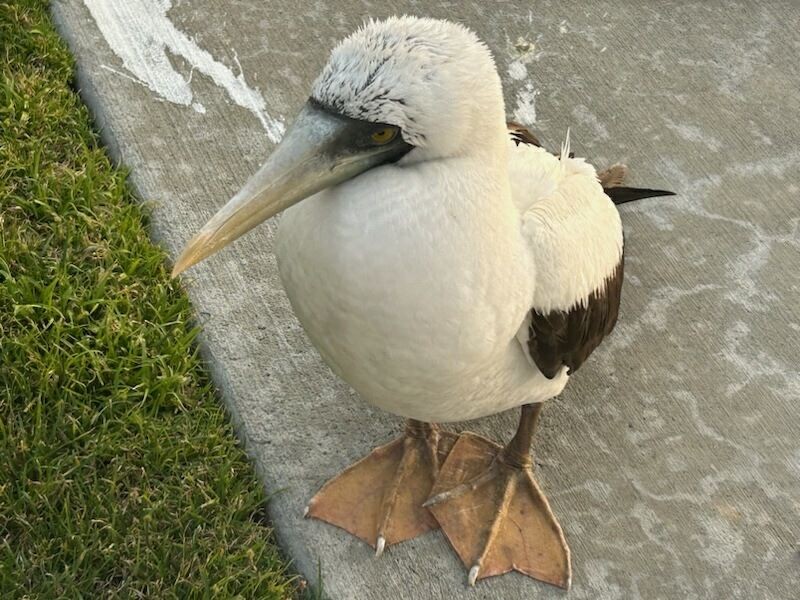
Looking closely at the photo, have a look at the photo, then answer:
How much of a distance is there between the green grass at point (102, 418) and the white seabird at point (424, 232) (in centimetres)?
63

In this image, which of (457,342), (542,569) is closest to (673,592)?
(542,569)

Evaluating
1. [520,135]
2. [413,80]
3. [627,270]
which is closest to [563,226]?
[413,80]

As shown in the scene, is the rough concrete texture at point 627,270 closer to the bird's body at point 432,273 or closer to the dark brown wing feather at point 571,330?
the dark brown wing feather at point 571,330

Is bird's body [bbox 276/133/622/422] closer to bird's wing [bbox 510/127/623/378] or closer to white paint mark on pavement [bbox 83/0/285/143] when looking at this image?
bird's wing [bbox 510/127/623/378]

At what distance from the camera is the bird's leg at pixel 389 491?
255 centimetres

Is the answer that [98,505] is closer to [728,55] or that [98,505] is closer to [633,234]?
[633,234]

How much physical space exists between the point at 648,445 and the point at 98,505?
1.61 meters

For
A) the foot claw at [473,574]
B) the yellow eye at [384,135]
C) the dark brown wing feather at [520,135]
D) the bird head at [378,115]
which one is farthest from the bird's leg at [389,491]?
the yellow eye at [384,135]

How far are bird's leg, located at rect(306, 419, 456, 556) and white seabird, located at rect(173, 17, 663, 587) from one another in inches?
17.3

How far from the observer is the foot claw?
2463mm

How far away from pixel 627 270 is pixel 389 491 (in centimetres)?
125

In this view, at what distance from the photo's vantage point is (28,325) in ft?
8.95

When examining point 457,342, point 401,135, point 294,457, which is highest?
point 401,135

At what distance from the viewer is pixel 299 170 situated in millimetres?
1770
